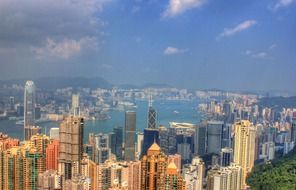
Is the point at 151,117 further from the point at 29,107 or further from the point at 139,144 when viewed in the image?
the point at 29,107

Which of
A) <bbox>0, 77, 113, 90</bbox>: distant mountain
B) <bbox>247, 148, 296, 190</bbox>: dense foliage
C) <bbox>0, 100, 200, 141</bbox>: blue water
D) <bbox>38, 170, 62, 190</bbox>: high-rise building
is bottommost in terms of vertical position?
<bbox>247, 148, 296, 190</bbox>: dense foliage

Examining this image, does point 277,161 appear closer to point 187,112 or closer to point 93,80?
point 187,112

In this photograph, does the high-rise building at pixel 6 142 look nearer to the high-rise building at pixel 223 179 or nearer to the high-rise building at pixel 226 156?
the high-rise building at pixel 223 179

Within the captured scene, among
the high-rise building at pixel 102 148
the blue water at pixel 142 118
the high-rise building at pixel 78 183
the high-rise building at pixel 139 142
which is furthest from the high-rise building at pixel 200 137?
the high-rise building at pixel 78 183

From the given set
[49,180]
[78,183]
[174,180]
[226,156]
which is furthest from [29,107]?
[226,156]

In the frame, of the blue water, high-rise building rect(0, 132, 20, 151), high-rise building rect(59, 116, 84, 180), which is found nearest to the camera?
high-rise building rect(59, 116, 84, 180)

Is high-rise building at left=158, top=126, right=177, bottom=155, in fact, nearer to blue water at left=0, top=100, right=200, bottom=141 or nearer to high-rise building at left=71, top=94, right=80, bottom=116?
blue water at left=0, top=100, right=200, bottom=141

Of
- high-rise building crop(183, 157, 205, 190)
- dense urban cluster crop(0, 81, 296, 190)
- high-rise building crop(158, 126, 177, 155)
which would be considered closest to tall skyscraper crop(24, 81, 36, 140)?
dense urban cluster crop(0, 81, 296, 190)
